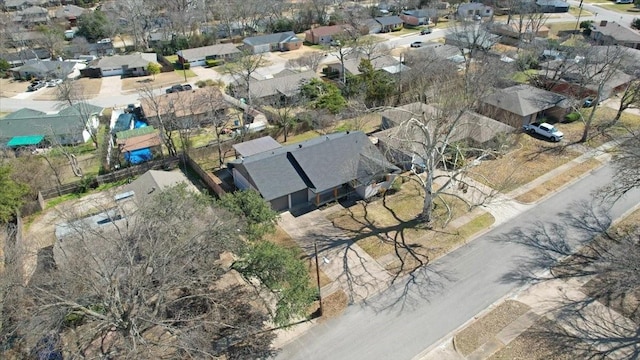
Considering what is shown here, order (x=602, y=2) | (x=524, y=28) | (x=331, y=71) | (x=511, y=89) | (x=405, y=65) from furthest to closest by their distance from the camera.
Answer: (x=602, y=2) < (x=524, y=28) < (x=331, y=71) < (x=405, y=65) < (x=511, y=89)

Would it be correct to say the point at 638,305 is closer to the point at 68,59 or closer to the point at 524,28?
the point at 524,28

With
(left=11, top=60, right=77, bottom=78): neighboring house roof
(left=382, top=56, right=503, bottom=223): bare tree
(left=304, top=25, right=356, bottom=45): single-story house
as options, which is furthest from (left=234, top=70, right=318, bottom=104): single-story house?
(left=11, top=60, right=77, bottom=78): neighboring house roof

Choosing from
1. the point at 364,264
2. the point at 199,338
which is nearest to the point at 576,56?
the point at 364,264

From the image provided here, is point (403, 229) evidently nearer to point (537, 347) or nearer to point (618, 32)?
point (537, 347)

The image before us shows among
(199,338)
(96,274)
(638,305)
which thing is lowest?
(638,305)

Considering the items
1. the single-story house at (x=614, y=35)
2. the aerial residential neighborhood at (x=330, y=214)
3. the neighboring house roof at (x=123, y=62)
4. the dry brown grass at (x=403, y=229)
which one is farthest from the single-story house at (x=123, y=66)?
the single-story house at (x=614, y=35)

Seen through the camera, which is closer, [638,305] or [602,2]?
[638,305]

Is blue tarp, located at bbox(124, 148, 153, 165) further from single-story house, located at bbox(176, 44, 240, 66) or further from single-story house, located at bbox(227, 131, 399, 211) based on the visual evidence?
single-story house, located at bbox(176, 44, 240, 66)

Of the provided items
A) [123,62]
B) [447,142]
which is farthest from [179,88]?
[447,142]
